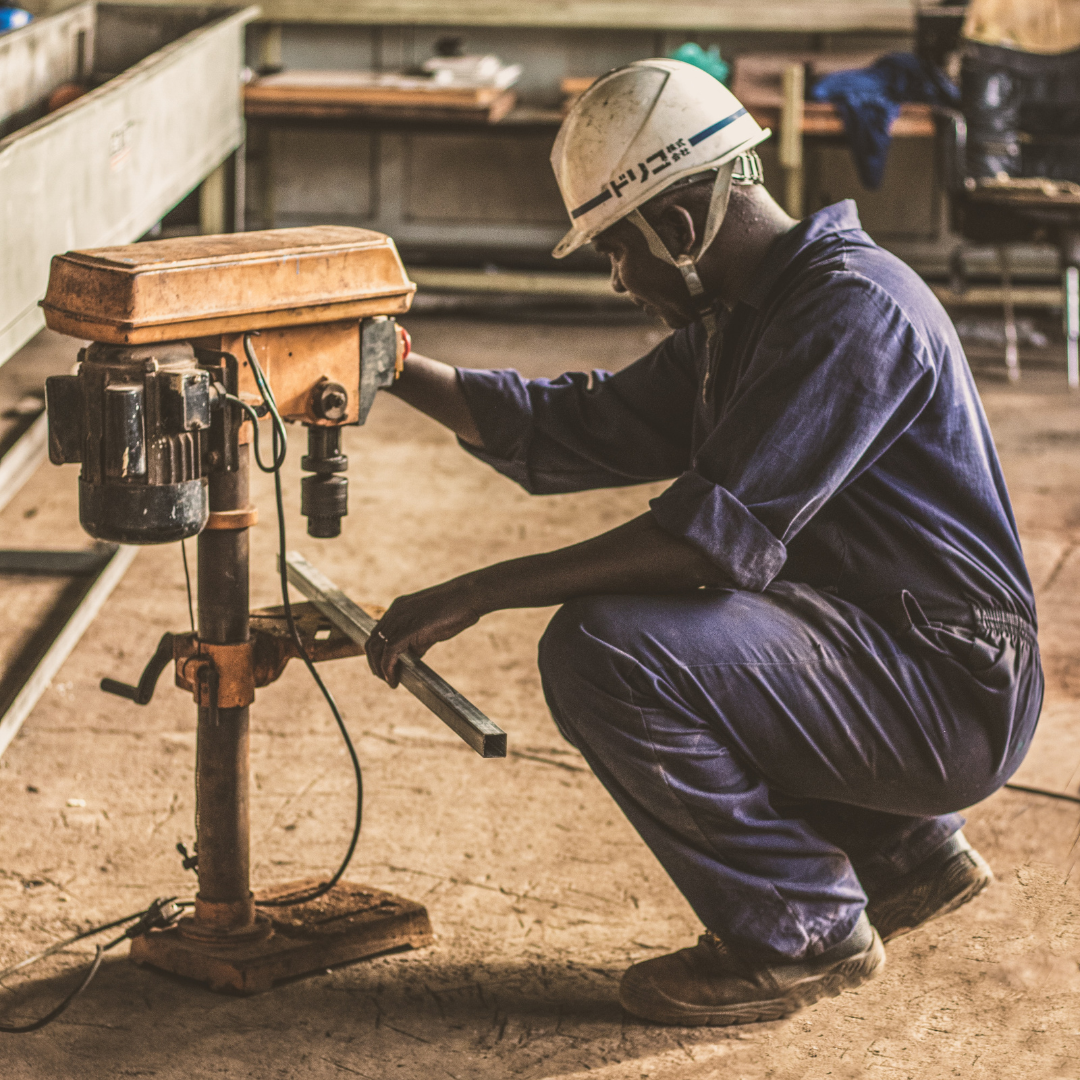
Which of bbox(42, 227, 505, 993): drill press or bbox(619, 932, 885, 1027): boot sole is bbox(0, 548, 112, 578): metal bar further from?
bbox(619, 932, 885, 1027): boot sole

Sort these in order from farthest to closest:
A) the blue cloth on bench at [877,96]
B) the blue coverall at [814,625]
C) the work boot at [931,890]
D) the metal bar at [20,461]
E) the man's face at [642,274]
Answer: the blue cloth on bench at [877,96]
the metal bar at [20,461]
the work boot at [931,890]
the man's face at [642,274]
the blue coverall at [814,625]

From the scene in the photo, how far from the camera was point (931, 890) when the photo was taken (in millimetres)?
2205

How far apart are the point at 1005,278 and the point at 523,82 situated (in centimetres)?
267

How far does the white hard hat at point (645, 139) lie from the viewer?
198 cm

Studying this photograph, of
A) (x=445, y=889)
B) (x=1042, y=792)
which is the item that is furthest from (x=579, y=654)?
(x=1042, y=792)

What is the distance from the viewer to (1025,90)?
639 cm

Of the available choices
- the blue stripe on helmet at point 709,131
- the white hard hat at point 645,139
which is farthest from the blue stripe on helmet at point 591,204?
the blue stripe on helmet at point 709,131

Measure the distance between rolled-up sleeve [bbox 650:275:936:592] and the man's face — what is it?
0.26 metres

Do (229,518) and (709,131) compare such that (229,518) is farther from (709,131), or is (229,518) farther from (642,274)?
(709,131)

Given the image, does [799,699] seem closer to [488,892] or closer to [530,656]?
[488,892]

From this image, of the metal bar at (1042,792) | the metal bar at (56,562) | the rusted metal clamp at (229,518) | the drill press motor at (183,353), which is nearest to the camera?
the drill press motor at (183,353)

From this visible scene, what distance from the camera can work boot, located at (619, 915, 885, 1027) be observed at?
6.59ft

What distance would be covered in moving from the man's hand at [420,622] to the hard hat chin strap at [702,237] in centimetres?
52

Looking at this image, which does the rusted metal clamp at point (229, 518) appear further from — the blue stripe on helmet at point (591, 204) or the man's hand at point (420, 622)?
the blue stripe on helmet at point (591, 204)
